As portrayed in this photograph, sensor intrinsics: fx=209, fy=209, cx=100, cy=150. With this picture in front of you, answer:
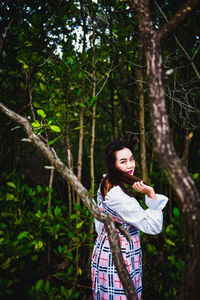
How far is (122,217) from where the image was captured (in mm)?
1417

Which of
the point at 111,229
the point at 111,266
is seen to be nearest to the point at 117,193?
the point at 111,229

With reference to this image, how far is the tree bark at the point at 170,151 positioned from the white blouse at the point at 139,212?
425mm

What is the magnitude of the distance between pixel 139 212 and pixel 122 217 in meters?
0.13

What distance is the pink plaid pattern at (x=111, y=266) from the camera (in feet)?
4.71

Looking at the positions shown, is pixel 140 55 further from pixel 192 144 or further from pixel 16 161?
pixel 16 161

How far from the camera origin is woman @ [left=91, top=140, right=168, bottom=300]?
1.37 metres

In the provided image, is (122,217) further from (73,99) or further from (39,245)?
(73,99)

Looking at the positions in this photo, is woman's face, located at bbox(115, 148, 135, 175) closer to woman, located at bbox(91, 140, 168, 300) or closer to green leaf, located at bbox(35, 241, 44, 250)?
woman, located at bbox(91, 140, 168, 300)

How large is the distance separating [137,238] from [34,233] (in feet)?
3.81

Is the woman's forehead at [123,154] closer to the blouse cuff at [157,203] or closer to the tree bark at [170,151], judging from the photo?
the blouse cuff at [157,203]

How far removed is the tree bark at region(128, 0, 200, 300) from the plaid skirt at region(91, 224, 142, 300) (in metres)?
0.55

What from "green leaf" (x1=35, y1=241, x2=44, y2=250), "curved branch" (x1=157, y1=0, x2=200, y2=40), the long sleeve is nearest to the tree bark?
"curved branch" (x1=157, y1=0, x2=200, y2=40)

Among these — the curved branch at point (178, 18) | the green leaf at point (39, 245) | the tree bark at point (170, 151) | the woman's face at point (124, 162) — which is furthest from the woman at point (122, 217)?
the curved branch at point (178, 18)

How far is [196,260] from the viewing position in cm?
90
